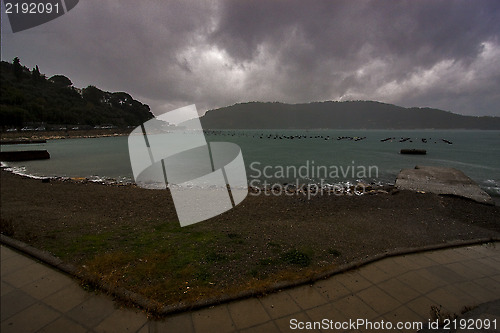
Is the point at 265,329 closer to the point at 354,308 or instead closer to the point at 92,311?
the point at 354,308

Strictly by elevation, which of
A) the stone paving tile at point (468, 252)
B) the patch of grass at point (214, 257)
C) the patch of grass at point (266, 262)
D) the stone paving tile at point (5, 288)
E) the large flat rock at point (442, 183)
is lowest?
the large flat rock at point (442, 183)

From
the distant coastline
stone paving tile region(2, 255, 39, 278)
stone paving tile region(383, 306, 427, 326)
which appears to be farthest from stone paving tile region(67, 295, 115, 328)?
the distant coastline

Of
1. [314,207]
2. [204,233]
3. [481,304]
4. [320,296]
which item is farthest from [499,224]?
[204,233]

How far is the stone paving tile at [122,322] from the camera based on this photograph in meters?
3.60

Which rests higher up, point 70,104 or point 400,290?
point 70,104

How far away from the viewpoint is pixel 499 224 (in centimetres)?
1088

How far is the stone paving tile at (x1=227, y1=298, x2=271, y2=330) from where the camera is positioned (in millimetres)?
3813

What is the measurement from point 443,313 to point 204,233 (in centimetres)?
692

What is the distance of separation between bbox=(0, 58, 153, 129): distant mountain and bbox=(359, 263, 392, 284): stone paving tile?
480 feet

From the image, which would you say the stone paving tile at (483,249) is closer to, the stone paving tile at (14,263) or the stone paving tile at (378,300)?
the stone paving tile at (378,300)

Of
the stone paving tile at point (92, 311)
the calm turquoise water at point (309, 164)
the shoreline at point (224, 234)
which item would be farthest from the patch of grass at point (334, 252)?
the calm turquoise water at point (309, 164)

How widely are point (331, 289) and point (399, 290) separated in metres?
1.48

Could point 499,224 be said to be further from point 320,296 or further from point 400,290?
point 320,296

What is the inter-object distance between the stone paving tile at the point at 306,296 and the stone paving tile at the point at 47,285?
487 centimetres
